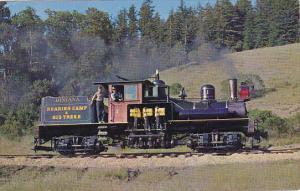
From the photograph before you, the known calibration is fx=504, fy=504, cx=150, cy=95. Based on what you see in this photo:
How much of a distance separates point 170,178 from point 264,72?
225cm

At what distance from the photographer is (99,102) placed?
302 inches

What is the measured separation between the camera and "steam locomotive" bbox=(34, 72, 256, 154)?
7461 mm

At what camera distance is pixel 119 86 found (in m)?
7.71

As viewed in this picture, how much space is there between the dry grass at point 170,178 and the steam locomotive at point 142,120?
83cm

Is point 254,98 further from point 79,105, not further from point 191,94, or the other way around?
point 79,105

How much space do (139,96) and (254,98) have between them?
5.63ft

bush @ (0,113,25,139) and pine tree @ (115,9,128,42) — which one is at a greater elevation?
pine tree @ (115,9,128,42)

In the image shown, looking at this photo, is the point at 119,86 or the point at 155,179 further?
the point at 119,86

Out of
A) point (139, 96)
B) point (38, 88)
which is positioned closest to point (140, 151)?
point (139, 96)

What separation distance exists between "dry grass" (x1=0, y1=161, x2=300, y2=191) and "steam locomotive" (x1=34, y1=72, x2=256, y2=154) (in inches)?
32.8

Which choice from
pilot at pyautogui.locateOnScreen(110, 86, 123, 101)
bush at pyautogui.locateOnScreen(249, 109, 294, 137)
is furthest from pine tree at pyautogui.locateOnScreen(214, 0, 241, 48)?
pilot at pyautogui.locateOnScreen(110, 86, 123, 101)

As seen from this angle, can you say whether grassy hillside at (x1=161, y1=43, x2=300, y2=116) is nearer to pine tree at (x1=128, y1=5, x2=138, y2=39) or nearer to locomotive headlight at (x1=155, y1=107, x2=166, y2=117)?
locomotive headlight at (x1=155, y1=107, x2=166, y2=117)

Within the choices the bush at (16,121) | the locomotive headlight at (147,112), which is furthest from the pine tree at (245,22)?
the bush at (16,121)

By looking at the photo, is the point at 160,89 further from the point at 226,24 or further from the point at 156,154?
the point at 226,24
